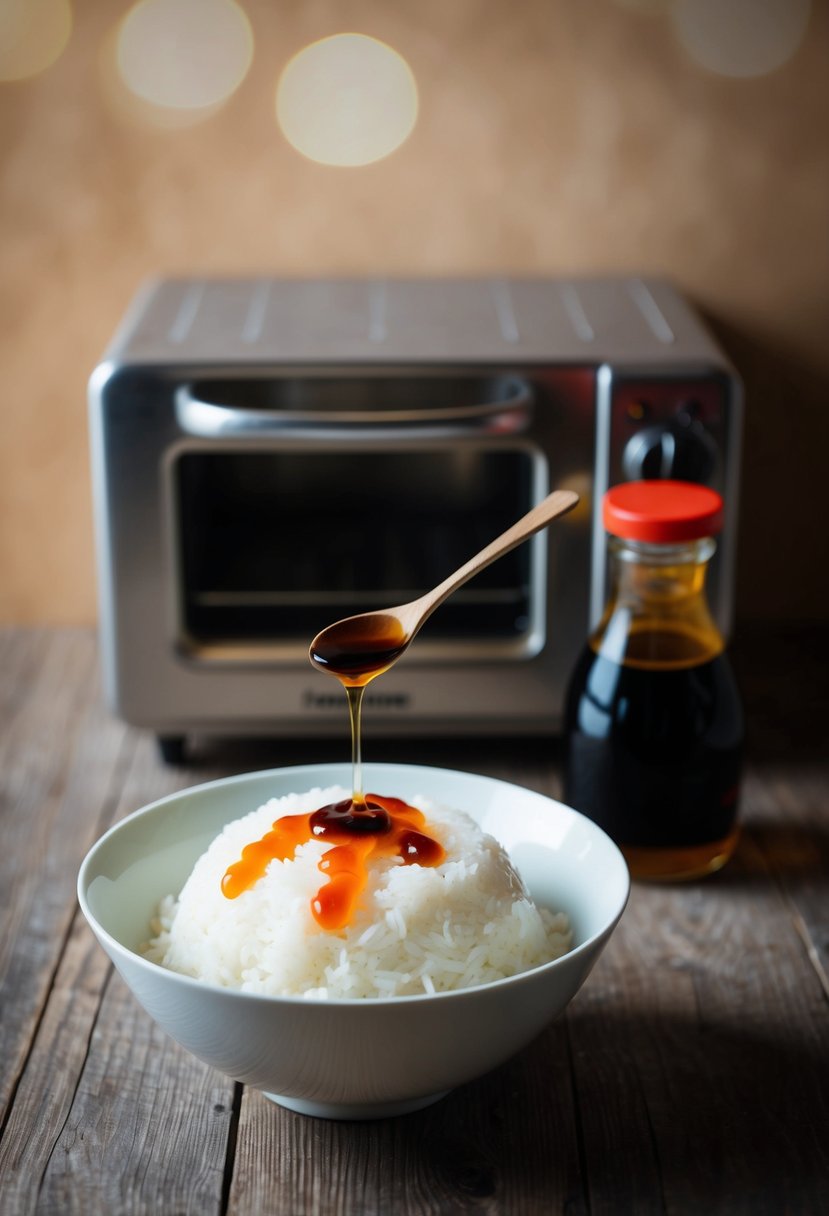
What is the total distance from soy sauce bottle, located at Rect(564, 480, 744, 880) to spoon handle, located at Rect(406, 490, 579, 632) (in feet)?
0.38

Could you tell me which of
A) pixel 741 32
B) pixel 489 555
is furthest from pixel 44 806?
pixel 741 32

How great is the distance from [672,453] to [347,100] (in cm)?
64

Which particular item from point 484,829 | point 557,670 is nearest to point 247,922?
point 484,829

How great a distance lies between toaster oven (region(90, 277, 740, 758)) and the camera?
3.92 feet

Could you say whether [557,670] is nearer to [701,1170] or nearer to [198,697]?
[198,697]

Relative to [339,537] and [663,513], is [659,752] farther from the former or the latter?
[339,537]

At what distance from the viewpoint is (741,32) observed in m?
1.50

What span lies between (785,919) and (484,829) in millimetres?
288

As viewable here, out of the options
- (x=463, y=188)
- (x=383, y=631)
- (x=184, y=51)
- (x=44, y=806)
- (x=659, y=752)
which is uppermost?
(x=184, y=51)

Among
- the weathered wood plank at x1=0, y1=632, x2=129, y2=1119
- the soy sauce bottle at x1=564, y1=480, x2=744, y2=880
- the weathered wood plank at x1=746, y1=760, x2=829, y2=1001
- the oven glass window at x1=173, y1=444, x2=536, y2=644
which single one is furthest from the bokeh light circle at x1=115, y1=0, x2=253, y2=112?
the weathered wood plank at x1=746, y1=760, x2=829, y2=1001

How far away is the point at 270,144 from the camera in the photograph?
5.07 feet

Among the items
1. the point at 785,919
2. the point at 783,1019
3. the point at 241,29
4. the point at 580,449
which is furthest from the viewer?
the point at 241,29

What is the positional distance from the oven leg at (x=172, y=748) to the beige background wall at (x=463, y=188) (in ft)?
1.55

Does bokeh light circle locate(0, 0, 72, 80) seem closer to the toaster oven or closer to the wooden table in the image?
the toaster oven
